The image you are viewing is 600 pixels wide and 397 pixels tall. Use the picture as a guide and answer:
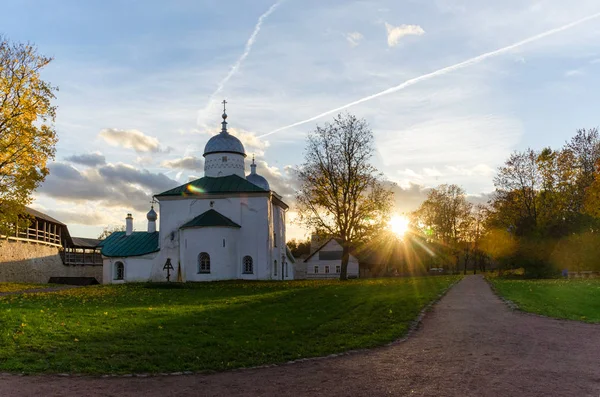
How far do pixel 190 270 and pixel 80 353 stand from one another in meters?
31.6

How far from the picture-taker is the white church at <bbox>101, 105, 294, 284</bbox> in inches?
1638

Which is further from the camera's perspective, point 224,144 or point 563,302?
point 224,144

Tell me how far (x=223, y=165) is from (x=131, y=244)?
1048 centimetres

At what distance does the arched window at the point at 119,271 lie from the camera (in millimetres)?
47234

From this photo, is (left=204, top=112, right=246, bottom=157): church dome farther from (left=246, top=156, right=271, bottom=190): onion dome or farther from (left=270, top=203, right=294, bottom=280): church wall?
(left=270, top=203, right=294, bottom=280): church wall

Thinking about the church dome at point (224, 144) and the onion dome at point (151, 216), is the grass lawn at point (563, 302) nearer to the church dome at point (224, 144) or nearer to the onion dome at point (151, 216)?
the church dome at point (224, 144)

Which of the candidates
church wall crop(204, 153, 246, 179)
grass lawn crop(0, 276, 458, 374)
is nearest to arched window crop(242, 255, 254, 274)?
church wall crop(204, 153, 246, 179)

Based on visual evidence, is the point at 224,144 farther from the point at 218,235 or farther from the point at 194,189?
the point at 218,235

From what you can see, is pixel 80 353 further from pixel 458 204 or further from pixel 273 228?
pixel 458 204

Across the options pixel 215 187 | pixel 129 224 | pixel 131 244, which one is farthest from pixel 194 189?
pixel 129 224

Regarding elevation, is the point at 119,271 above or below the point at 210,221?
below

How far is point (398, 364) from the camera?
32.6 feet

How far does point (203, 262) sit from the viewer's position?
137 feet

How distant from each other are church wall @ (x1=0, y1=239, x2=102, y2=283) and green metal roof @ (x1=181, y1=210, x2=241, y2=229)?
13.9 metres
